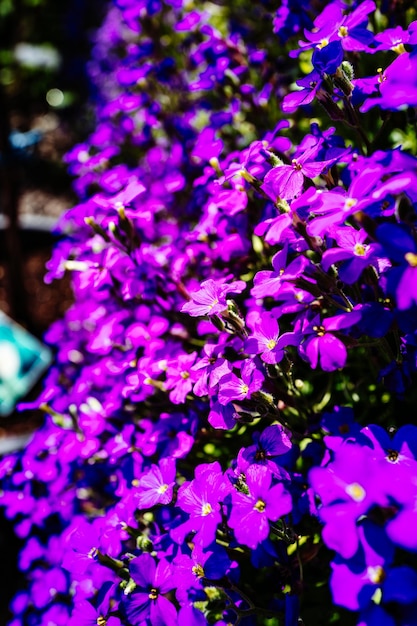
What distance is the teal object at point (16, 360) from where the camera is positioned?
6.04 ft

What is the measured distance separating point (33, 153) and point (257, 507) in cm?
339

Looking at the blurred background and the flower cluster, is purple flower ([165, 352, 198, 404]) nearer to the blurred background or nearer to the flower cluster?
the flower cluster

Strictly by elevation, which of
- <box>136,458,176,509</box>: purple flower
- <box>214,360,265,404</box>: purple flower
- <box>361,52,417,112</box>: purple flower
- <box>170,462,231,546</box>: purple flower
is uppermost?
<box>361,52,417,112</box>: purple flower

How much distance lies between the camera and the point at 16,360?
6.04 ft

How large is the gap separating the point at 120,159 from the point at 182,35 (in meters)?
0.59

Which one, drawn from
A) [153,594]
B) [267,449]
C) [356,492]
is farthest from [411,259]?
[153,594]

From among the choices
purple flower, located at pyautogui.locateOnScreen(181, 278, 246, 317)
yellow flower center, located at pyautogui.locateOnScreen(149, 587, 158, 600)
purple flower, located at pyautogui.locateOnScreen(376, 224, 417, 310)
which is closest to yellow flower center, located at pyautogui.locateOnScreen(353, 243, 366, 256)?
purple flower, located at pyautogui.locateOnScreen(376, 224, 417, 310)

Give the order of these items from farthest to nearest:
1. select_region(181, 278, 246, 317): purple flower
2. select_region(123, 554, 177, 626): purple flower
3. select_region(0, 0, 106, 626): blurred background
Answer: select_region(0, 0, 106, 626): blurred background
select_region(181, 278, 246, 317): purple flower
select_region(123, 554, 177, 626): purple flower

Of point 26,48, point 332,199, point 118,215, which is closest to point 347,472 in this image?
point 332,199

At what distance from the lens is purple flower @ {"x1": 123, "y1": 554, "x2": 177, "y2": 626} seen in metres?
0.84

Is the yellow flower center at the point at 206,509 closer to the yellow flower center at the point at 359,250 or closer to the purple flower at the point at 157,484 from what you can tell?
the purple flower at the point at 157,484

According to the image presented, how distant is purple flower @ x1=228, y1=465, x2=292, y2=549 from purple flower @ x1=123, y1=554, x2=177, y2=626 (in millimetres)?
144

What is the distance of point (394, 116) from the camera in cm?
116

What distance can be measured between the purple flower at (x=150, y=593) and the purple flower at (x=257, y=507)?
0.47ft
